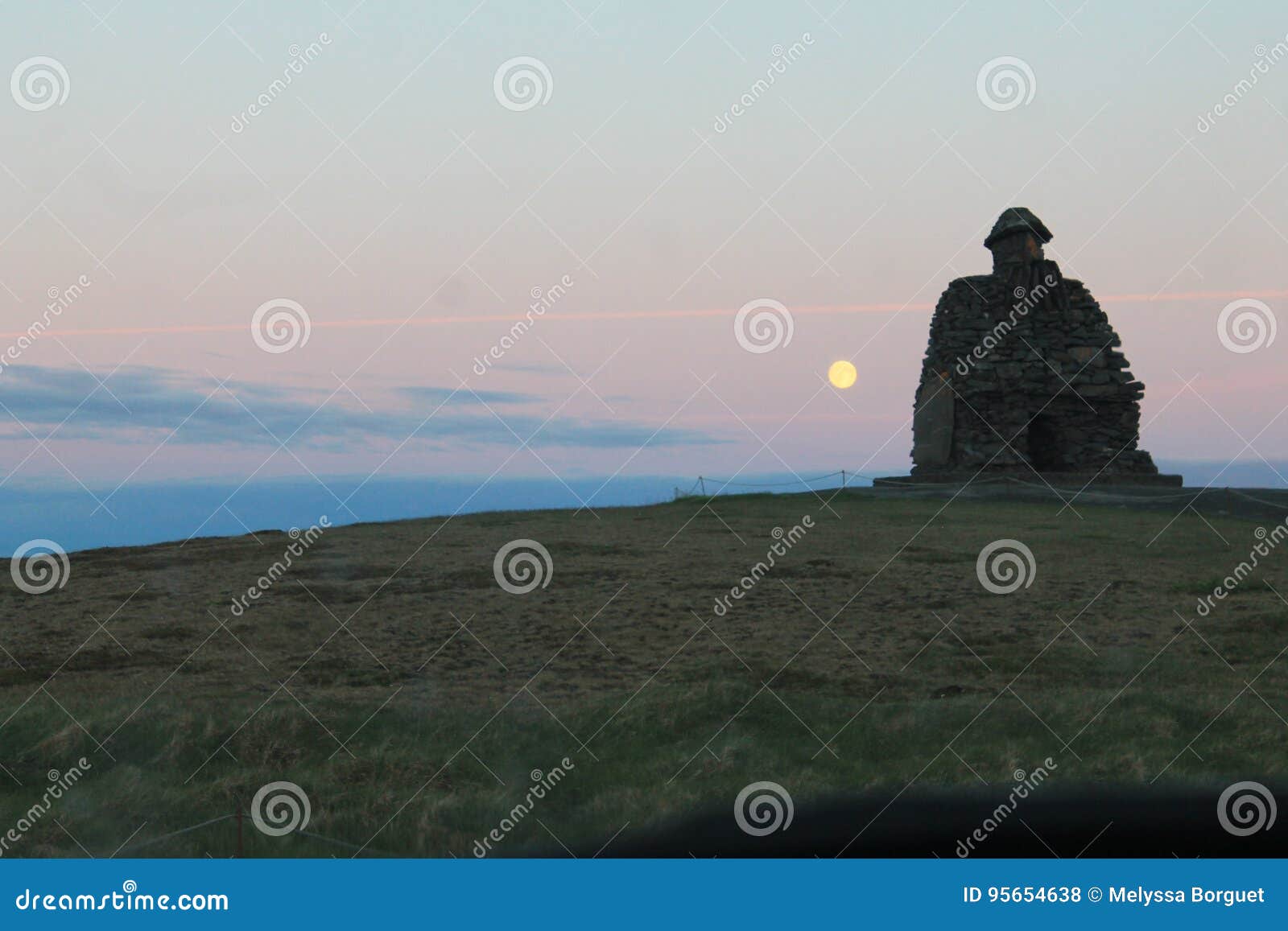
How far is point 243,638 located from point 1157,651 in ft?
28.7

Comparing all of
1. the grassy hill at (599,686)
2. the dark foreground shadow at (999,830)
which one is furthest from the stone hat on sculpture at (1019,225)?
the dark foreground shadow at (999,830)

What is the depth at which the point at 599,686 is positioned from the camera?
898 centimetres

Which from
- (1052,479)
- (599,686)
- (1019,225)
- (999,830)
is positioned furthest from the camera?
(1019,225)

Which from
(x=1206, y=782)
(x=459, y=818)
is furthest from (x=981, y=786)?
(x=459, y=818)

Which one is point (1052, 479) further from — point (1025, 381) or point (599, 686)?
point (599, 686)

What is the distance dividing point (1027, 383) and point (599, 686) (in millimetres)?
→ 23115

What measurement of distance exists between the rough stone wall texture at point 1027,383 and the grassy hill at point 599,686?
12.6m

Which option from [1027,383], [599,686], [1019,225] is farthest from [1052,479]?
[599,686]

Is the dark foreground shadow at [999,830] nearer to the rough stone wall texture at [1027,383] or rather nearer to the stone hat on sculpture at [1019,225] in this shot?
the rough stone wall texture at [1027,383]

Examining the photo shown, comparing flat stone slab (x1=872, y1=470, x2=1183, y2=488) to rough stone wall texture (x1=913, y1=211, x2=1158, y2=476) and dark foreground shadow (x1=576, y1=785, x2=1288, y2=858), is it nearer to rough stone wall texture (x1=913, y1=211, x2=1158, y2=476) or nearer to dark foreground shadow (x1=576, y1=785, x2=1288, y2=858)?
rough stone wall texture (x1=913, y1=211, x2=1158, y2=476)

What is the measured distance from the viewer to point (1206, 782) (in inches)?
240

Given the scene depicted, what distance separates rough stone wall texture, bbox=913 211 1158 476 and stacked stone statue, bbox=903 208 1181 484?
0.08 ft

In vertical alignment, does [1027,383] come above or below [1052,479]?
above

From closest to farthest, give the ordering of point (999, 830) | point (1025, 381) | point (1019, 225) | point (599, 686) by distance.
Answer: point (999, 830) → point (599, 686) → point (1025, 381) → point (1019, 225)
